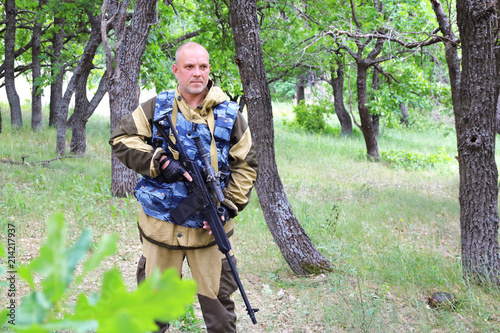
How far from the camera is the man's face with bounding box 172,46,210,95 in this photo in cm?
287

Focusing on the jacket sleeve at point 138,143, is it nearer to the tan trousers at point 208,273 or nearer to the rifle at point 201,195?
the rifle at point 201,195

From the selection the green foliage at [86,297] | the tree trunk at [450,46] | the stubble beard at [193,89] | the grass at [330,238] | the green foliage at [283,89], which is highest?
the green foliage at [283,89]

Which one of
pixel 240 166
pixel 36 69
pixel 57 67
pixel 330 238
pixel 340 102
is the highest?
pixel 36 69

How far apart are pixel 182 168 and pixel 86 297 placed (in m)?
2.37

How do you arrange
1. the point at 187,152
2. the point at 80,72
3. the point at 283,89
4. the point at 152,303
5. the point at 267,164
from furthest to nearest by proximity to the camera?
the point at 283,89, the point at 80,72, the point at 267,164, the point at 187,152, the point at 152,303

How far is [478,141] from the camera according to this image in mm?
4332

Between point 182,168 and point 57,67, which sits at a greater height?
point 57,67

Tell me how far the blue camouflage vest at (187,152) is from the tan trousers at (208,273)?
0.21 meters

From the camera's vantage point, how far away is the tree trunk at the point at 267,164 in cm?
459

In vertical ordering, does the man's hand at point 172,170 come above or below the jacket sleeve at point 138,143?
below

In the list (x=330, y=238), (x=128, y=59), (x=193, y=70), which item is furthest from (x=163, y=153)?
(x=128, y=59)

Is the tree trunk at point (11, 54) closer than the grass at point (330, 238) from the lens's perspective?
No

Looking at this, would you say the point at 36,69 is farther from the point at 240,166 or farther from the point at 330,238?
the point at 240,166

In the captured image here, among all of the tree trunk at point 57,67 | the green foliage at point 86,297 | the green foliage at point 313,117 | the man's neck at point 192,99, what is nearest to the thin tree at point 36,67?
the tree trunk at point 57,67
